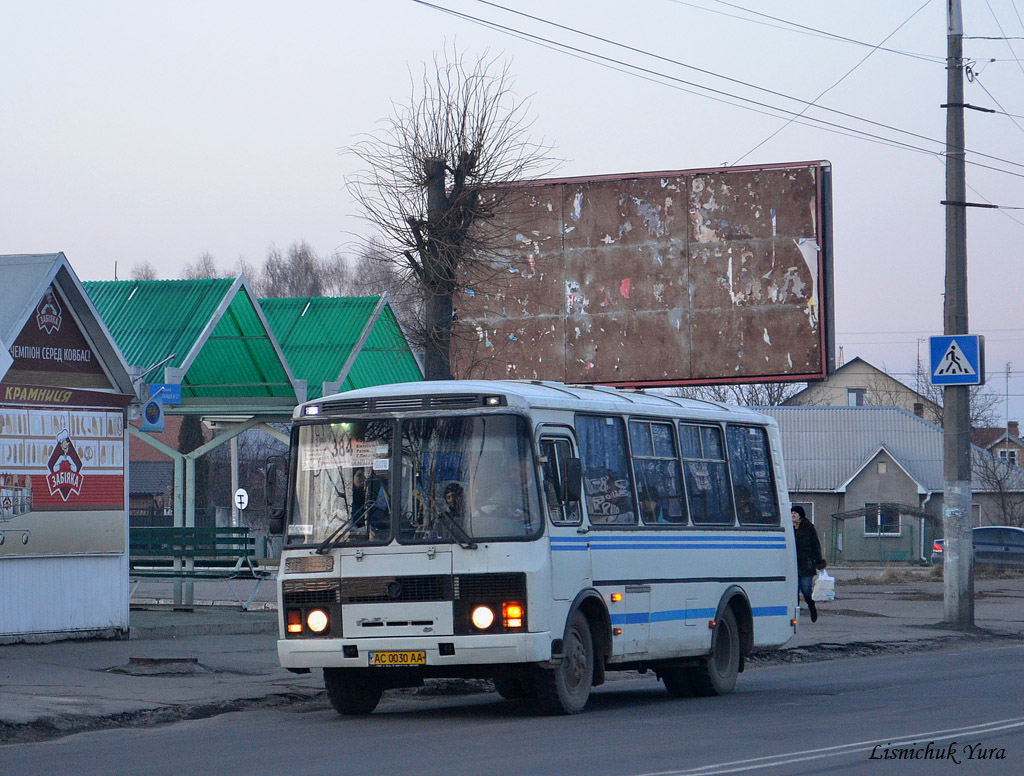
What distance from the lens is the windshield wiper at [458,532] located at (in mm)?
11703

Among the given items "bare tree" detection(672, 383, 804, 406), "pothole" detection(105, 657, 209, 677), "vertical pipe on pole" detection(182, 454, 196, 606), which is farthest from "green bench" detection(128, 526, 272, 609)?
"bare tree" detection(672, 383, 804, 406)

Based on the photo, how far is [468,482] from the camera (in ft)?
39.1

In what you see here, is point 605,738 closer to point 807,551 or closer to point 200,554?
point 807,551

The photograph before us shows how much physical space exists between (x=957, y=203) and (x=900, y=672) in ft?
30.2

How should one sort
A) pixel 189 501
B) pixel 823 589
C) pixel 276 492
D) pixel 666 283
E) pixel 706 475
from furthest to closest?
Result: pixel 823 589 → pixel 666 283 → pixel 189 501 → pixel 706 475 → pixel 276 492

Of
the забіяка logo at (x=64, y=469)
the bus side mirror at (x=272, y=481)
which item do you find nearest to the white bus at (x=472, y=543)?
the bus side mirror at (x=272, y=481)

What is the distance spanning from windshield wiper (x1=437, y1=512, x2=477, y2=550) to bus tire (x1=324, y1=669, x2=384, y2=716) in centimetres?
153

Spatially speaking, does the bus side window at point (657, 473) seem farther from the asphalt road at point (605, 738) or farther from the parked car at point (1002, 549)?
the parked car at point (1002, 549)

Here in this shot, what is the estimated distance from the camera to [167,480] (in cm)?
7925

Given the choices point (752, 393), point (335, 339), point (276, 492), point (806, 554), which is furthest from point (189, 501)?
point (752, 393)

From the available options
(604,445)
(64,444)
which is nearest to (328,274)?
(64,444)

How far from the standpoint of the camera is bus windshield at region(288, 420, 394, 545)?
1208 cm

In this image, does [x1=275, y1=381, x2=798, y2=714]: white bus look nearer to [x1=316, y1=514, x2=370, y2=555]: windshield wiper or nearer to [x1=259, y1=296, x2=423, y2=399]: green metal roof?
[x1=316, y1=514, x2=370, y2=555]: windshield wiper

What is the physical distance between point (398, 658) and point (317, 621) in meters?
0.78
